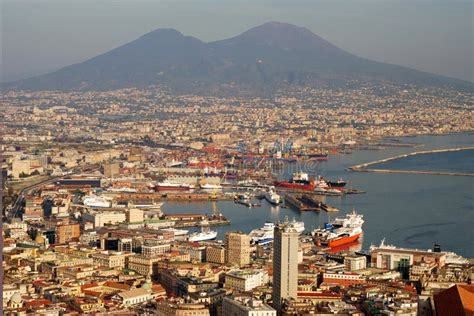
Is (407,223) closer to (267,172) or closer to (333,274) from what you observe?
(333,274)

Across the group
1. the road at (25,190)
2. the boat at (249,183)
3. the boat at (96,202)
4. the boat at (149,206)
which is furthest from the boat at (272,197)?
the road at (25,190)

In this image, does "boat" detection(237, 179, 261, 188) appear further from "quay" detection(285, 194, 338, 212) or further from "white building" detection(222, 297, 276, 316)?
"white building" detection(222, 297, 276, 316)

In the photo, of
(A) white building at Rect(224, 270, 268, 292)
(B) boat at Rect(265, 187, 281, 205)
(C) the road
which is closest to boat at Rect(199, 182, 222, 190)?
(B) boat at Rect(265, 187, 281, 205)

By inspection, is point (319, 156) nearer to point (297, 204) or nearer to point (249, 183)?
point (249, 183)

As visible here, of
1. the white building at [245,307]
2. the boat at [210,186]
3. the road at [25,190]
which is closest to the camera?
the white building at [245,307]

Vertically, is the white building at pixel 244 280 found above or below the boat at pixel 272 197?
below

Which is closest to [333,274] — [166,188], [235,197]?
[235,197]

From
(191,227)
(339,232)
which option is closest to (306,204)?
(191,227)

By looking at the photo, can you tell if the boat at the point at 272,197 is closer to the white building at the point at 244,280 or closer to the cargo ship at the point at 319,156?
the cargo ship at the point at 319,156
